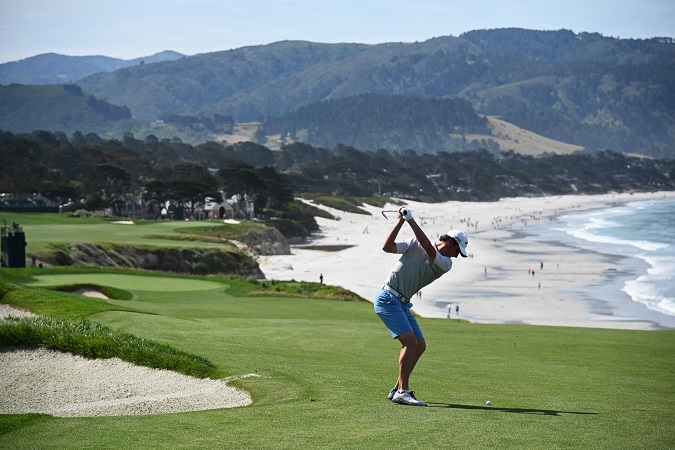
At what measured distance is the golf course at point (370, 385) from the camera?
8.95m

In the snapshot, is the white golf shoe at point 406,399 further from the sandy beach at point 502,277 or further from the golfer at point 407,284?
the sandy beach at point 502,277

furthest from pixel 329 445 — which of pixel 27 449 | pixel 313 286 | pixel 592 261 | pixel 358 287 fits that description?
pixel 592 261

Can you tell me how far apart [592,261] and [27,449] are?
69.7 meters

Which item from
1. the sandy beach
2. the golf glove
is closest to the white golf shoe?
the golf glove

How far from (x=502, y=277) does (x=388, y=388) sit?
5393 cm

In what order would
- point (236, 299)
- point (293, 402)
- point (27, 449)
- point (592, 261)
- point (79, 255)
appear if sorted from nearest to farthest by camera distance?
point (27, 449)
point (293, 402)
point (236, 299)
point (79, 255)
point (592, 261)

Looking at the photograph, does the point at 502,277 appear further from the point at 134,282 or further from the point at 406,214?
the point at 406,214

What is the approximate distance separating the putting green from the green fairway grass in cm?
1192

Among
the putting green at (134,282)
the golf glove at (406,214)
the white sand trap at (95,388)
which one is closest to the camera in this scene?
the golf glove at (406,214)

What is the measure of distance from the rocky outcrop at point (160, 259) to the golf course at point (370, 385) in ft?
83.3

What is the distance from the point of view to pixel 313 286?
39875 millimetres

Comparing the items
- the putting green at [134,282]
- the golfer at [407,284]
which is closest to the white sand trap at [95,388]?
the golfer at [407,284]

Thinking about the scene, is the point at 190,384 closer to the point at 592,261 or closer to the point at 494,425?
the point at 494,425

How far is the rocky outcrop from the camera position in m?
50.5
